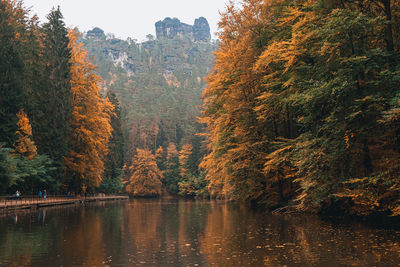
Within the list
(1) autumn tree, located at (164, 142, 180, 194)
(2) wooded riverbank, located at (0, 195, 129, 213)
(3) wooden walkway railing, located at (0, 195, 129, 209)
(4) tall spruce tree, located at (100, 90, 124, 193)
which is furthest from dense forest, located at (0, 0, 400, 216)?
(1) autumn tree, located at (164, 142, 180, 194)

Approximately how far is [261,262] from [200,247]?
3.00 m

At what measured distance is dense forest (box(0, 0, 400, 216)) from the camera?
47.3ft

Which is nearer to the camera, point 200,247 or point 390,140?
point 200,247

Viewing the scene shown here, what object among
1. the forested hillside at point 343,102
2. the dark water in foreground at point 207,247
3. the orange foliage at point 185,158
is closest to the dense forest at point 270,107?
the forested hillside at point 343,102

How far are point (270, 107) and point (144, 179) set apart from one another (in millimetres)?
73371

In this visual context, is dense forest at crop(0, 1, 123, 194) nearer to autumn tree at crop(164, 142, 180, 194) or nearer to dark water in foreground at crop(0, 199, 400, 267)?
dark water in foreground at crop(0, 199, 400, 267)

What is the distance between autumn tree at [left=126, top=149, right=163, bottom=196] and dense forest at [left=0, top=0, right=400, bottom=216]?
38.1 metres

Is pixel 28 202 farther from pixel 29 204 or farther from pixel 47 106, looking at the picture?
pixel 47 106

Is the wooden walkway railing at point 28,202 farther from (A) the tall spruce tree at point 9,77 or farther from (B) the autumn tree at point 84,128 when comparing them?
(A) the tall spruce tree at point 9,77

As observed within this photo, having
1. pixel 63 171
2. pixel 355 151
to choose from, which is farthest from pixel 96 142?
pixel 355 151

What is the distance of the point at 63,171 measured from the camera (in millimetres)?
43000

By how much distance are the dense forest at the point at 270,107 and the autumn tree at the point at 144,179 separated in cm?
3808

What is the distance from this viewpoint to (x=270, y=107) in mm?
21188

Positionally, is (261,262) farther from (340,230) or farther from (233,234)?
(340,230)
